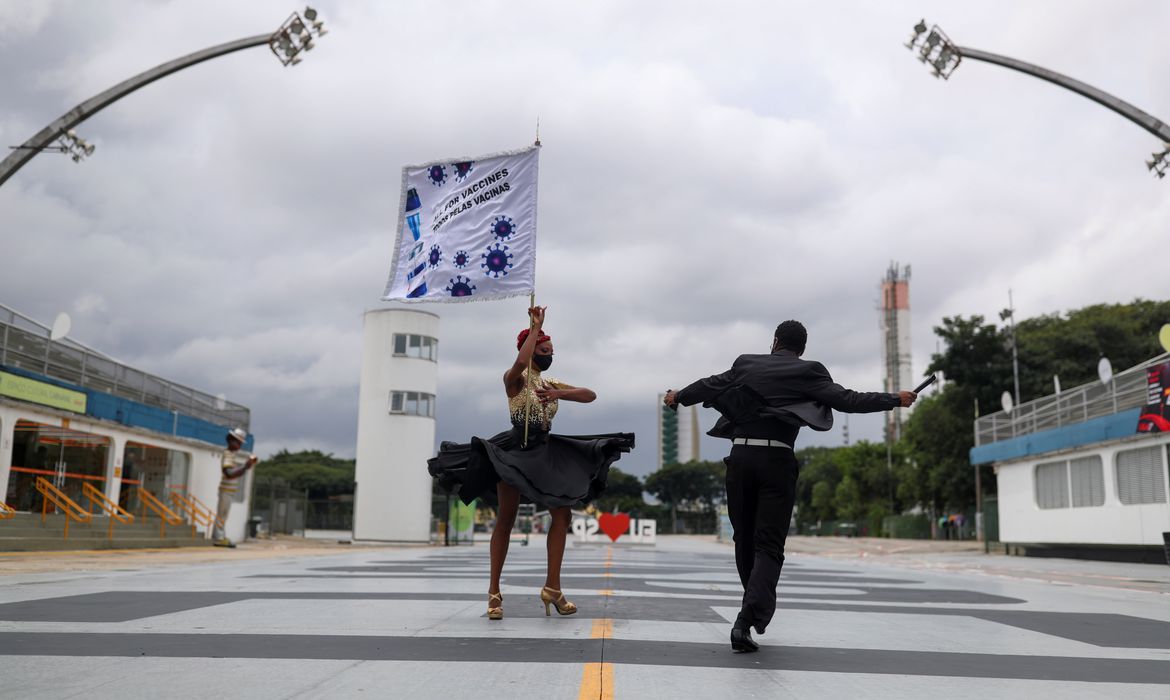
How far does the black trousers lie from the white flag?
3.05 metres

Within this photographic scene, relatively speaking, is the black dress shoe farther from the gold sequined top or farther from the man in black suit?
the gold sequined top

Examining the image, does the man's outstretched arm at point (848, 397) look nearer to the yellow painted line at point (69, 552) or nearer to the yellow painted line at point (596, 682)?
the yellow painted line at point (596, 682)

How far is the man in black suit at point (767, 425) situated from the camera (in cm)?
477

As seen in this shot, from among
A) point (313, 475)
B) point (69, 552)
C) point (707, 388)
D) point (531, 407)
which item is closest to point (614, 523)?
point (69, 552)

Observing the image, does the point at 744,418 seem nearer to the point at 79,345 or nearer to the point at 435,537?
the point at 79,345

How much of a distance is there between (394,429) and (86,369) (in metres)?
13.1

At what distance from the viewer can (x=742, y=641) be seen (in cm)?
437

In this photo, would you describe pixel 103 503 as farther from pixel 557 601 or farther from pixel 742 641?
pixel 742 641

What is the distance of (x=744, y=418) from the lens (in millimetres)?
4941

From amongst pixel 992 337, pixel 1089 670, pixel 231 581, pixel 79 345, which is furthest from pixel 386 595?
pixel 992 337

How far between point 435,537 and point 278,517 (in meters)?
7.13

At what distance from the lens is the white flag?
25.6ft

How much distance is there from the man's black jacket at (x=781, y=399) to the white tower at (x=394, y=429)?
104ft

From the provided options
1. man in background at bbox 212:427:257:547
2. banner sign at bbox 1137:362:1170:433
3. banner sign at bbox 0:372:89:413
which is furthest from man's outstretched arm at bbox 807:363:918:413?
man in background at bbox 212:427:257:547
